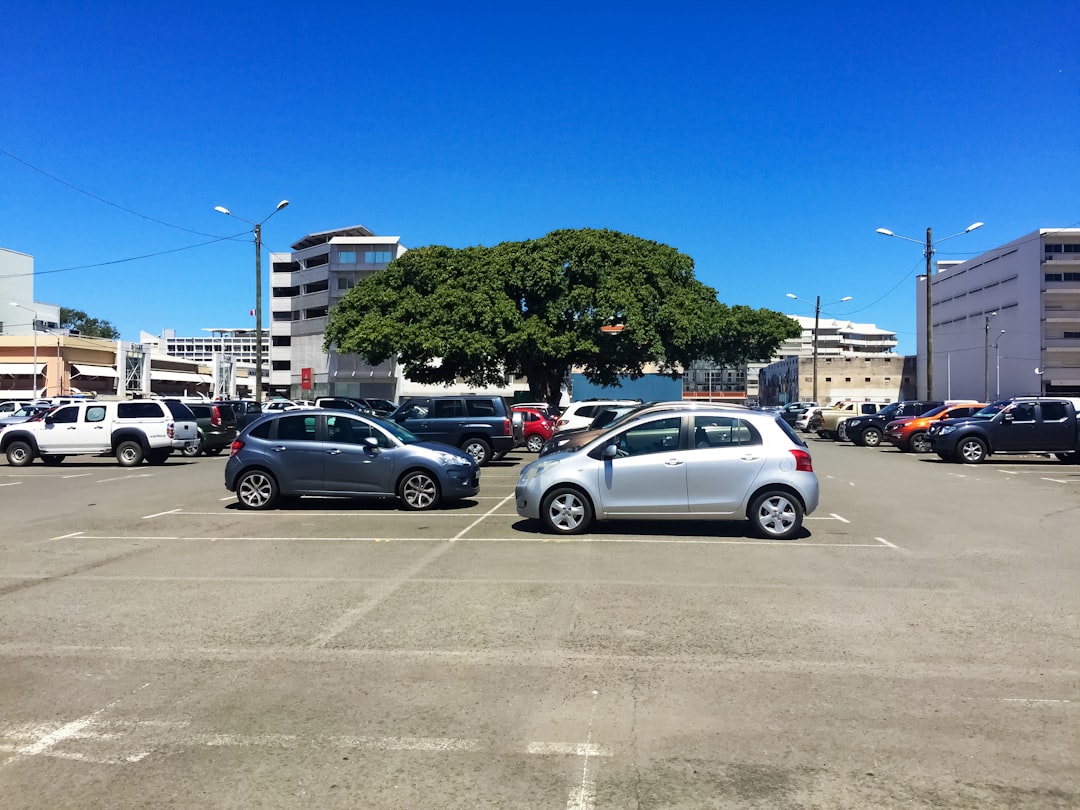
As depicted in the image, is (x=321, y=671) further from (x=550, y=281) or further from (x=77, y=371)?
(x=77, y=371)

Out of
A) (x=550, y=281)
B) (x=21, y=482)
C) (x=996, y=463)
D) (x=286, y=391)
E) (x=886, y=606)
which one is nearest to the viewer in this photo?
(x=886, y=606)

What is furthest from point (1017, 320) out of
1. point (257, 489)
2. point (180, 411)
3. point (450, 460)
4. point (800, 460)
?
point (257, 489)

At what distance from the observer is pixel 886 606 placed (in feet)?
24.1

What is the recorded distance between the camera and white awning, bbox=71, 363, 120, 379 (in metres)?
71.0

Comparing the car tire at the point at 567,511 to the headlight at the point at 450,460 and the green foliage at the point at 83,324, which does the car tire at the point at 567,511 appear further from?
the green foliage at the point at 83,324

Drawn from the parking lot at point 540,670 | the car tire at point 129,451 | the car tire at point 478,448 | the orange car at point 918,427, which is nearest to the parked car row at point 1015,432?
the orange car at point 918,427

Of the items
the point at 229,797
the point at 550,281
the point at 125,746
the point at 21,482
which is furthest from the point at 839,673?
the point at 550,281

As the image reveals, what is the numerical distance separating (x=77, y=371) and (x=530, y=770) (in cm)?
7744

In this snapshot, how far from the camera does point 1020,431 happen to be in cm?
2380

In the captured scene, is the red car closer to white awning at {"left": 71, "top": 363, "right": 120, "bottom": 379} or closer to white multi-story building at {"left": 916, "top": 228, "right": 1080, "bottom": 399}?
white multi-story building at {"left": 916, "top": 228, "right": 1080, "bottom": 399}

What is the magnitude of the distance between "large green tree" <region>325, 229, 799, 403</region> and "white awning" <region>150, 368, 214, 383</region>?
44.1 m

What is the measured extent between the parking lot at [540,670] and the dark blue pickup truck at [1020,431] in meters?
14.2

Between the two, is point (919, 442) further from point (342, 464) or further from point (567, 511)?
point (342, 464)

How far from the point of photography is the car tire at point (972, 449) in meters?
24.0
